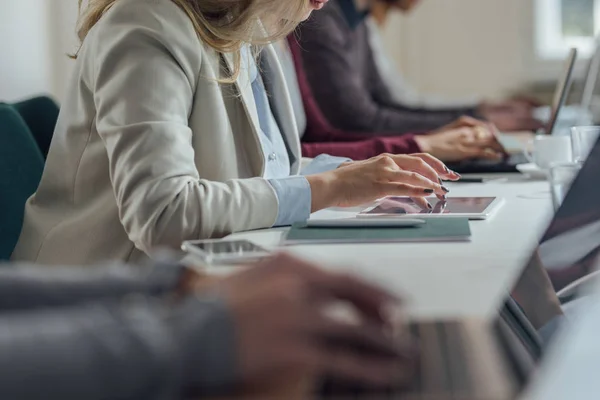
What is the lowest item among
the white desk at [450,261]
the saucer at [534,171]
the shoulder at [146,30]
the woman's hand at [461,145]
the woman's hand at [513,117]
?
the woman's hand at [513,117]

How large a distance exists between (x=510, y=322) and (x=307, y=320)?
397 mm

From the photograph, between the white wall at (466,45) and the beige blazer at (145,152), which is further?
the white wall at (466,45)

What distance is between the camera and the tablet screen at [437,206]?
1438 mm

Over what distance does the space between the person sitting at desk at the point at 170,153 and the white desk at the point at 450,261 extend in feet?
0.27

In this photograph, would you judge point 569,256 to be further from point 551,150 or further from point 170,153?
point 551,150

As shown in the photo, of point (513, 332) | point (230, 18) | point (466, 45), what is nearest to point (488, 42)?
point (466, 45)

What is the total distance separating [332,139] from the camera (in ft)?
8.44

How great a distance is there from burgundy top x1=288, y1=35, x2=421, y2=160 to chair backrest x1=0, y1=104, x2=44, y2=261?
0.66 meters

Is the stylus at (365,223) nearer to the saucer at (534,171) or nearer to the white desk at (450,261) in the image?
the white desk at (450,261)

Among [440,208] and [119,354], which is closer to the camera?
[119,354]

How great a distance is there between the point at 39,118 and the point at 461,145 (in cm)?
94

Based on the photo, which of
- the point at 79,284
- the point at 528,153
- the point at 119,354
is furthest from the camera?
the point at 528,153

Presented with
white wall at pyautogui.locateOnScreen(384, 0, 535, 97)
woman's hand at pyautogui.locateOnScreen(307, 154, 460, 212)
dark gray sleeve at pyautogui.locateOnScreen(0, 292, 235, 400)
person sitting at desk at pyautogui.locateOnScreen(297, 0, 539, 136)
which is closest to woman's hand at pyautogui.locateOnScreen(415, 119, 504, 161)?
person sitting at desk at pyautogui.locateOnScreen(297, 0, 539, 136)

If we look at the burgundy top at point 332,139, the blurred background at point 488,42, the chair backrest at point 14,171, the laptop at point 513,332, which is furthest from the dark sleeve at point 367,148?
the blurred background at point 488,42
